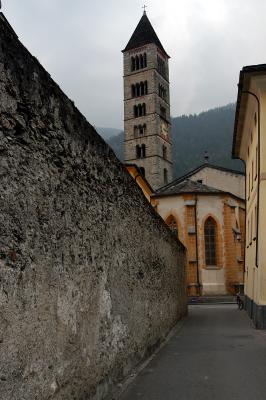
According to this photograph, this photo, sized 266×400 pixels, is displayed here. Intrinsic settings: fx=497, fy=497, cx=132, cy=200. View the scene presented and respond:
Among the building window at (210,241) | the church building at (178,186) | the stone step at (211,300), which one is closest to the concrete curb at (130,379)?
the church building at (178,186)

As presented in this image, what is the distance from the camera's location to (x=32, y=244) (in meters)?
4.54

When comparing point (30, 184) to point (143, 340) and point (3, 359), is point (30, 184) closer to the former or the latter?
point (3, 359)

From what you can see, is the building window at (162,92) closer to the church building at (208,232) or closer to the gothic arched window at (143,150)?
the gothic arched window at (143,150)

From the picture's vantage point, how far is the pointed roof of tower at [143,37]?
70562mm

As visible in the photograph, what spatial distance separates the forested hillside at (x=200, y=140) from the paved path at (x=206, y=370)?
269 feet

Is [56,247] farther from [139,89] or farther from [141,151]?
[139,89]

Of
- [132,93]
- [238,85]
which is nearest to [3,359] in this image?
[238,85]

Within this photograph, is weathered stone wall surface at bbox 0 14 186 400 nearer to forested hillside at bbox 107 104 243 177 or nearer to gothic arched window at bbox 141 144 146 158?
gothic arched window at bbox 141 144 146 158

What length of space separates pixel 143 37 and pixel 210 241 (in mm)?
41360

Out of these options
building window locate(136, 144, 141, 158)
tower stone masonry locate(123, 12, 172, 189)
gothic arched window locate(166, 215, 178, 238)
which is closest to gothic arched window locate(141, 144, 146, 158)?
tower stone masonry locate(123, 12, 172, 189)

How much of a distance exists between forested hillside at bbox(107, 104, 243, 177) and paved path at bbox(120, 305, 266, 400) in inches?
3224

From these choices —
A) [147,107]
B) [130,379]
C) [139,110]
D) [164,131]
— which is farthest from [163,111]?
[130,379]

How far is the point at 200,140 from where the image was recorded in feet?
435

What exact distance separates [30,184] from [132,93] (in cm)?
6711
